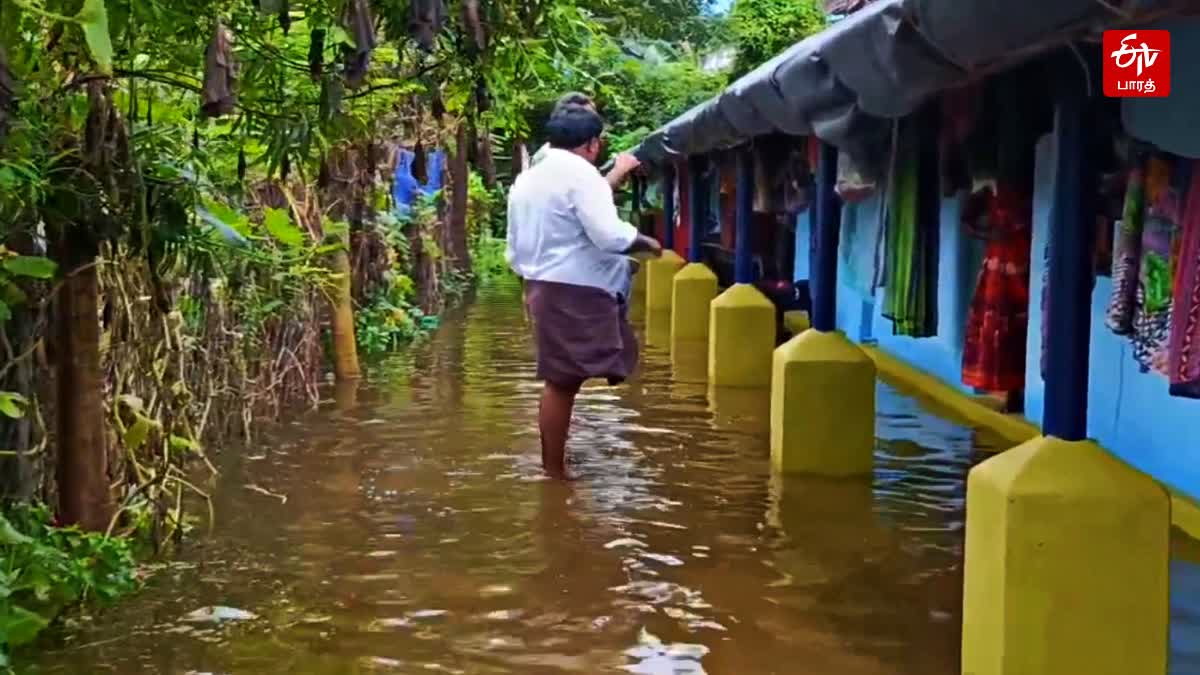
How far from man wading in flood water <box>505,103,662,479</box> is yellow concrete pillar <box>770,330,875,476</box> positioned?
85 centimetres

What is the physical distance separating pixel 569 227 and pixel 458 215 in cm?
1408

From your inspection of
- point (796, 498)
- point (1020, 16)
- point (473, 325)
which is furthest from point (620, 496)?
point (473, 325)

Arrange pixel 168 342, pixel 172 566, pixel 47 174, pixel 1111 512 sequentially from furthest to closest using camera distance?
pixel 168 342
pixel 172 566
pixel 47 174
pixel 1111 512

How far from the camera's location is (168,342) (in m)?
6.21

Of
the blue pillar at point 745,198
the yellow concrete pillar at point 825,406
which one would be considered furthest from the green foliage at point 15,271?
the blue pillar at point 745,198

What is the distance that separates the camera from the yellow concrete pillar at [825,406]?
751cm

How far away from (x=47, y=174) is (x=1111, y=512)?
3375mm

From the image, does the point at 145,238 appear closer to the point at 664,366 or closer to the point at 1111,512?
the point at 1111,512

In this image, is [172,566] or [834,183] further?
[834,183]

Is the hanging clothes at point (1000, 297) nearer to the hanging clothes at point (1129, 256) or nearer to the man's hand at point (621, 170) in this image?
the man's hand at point (621, 170)

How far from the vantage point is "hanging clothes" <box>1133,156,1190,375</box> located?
504cm

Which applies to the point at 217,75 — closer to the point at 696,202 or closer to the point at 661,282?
the point at 696,202

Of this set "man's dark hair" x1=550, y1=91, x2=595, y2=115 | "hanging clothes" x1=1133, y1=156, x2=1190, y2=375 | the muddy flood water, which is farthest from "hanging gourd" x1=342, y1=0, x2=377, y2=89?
"man's dark hair" x1=550, y1=91, x2=595, y2=115

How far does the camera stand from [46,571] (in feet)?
14.6
